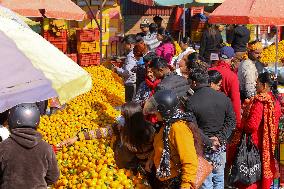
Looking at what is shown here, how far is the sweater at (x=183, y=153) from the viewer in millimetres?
4414

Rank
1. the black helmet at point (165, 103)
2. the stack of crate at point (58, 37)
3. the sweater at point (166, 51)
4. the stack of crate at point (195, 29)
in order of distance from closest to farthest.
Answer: the black helmet at point (165, 103)
the sweater at point (166, 51)
the stack of crate at point (58, 37)
the stack of crate at point (195, 29)

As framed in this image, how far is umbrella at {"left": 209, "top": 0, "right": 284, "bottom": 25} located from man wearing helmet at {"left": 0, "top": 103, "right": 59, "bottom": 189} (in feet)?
15.5

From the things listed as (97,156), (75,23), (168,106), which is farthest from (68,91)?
(75,23)

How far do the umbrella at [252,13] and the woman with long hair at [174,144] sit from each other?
3.74 meters

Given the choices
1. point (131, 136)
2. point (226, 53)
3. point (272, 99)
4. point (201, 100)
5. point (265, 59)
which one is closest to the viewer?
point (131, 136)

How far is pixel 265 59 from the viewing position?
14750mm

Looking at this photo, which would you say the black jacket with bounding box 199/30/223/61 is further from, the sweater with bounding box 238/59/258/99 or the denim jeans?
the denim jeans

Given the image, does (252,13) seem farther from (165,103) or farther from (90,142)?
(165,103)

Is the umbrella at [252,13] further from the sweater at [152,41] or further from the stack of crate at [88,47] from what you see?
the stack of crate at [88,47]

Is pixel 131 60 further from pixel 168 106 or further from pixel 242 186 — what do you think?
pixel 168 106

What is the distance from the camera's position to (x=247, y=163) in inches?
259

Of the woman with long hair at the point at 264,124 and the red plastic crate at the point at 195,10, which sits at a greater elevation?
the red plastic crate at the point at 195,10

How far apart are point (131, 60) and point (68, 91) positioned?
5.33m

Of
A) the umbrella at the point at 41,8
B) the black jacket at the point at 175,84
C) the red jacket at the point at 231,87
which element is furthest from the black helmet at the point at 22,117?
the umbrella at the point at 41,8
